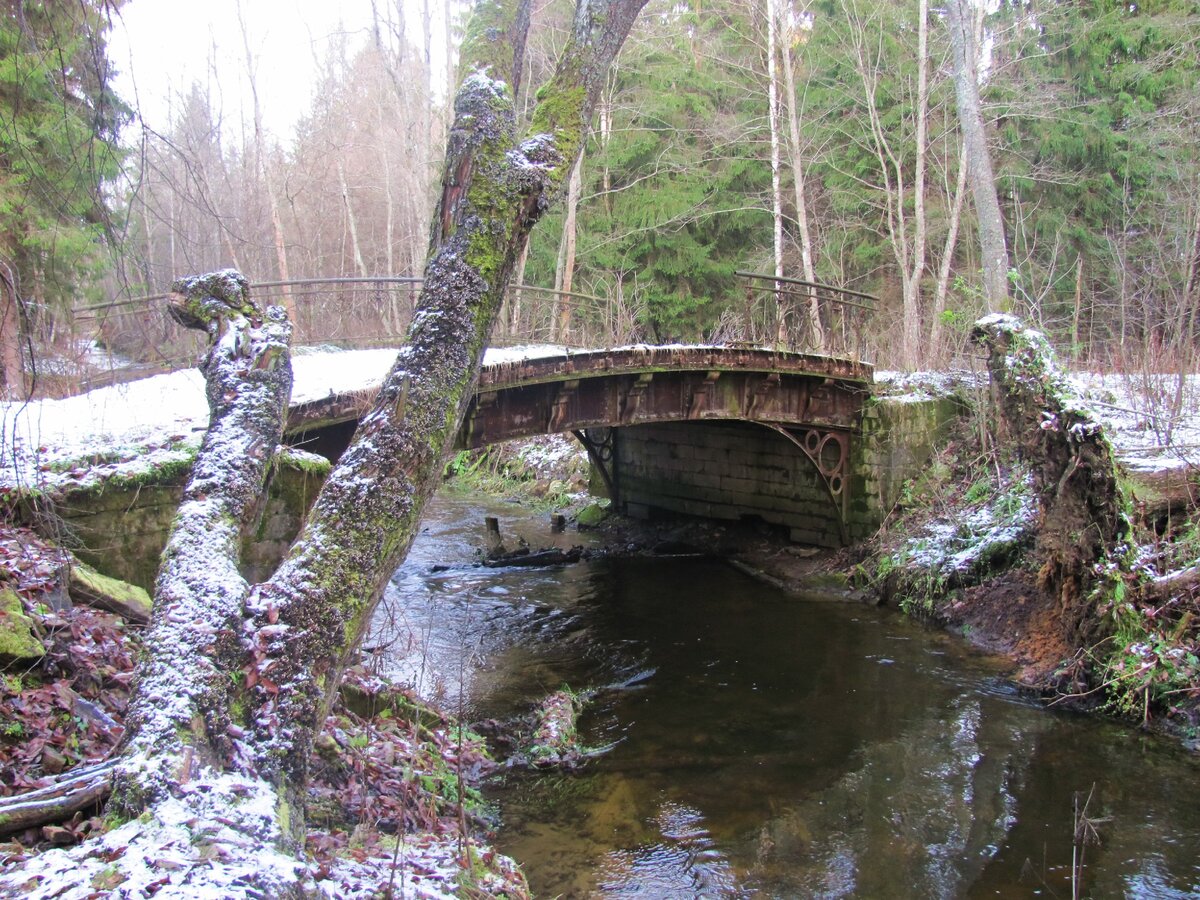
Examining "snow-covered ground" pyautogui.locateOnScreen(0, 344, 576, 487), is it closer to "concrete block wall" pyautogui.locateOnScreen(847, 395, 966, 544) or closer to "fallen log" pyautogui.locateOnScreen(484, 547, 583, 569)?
"fallen log" pyautogui.locateOnScreen(484, 547, 583, 569)

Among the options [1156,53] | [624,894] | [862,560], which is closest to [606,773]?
[624,894]

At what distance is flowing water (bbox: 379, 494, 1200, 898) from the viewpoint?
5879mm

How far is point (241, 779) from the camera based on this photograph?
341 cm

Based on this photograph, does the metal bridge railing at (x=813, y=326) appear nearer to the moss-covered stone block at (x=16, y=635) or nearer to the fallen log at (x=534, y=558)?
the fallen log at (x=534, y=558)

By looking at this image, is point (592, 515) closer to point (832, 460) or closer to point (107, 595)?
point (832, 460)

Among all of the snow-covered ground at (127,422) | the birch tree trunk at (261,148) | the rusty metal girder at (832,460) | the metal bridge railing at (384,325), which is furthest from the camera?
the birch tree trunk at (261,148)

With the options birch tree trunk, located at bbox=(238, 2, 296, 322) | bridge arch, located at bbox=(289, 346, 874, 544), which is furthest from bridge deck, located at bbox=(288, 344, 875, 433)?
birch tree trunk, located at bbox=(238, 2, 296, 322)

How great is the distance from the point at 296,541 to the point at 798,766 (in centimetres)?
524

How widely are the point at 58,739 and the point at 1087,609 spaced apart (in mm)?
9182

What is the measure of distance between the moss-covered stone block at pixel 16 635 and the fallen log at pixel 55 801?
1.35m

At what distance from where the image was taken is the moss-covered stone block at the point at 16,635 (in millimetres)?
4664

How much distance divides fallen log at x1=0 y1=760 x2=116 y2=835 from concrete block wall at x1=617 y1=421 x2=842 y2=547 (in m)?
12.9

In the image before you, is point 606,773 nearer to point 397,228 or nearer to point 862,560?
point 862,560

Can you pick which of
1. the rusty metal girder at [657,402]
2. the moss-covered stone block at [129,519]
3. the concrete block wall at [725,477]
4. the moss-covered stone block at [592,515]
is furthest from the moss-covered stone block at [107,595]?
the moss-covered stone block at [592,515]
